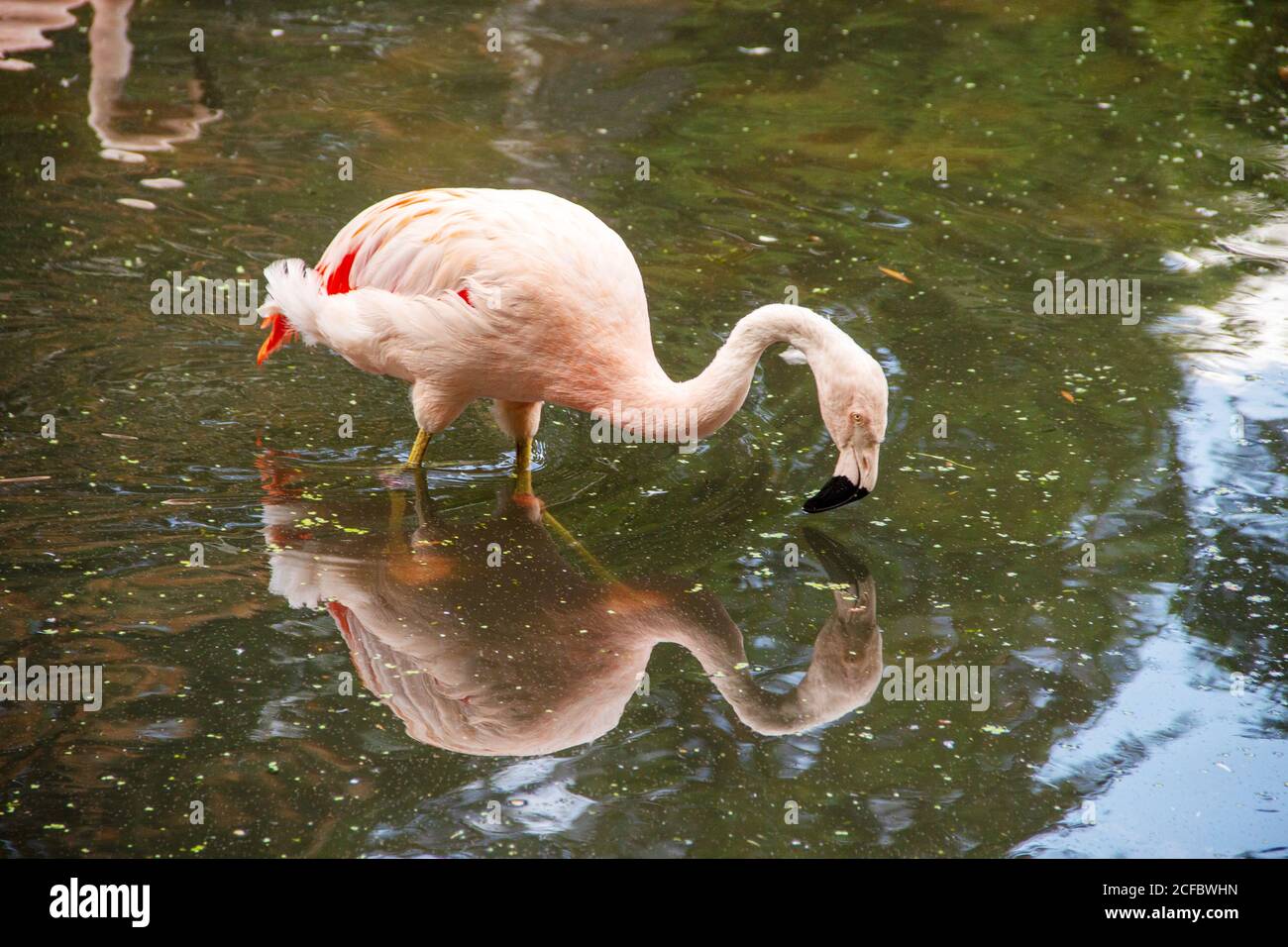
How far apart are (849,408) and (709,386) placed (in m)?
0.49

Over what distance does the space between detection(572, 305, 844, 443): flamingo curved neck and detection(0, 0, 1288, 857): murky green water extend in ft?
1.52

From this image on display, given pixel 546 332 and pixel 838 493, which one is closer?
pixel 838 493

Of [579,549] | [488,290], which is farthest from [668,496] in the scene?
[488,290]

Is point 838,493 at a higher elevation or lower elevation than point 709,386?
lower

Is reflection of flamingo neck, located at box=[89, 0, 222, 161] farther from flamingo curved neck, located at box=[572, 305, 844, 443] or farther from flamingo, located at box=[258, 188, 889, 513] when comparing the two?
flamingo curved neck, located at box=[572, 305, 844, 443]

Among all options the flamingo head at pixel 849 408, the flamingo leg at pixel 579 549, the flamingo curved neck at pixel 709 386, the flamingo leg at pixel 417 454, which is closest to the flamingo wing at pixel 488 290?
the flamingo curved neck at pixel 709 386

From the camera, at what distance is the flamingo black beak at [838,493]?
480 centimetres

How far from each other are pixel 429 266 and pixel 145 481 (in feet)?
4.37

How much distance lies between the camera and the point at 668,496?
543cm

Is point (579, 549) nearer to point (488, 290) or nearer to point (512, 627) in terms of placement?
point (512, 627)

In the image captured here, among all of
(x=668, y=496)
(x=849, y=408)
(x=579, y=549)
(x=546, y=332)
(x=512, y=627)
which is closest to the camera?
(x=512, y=627)

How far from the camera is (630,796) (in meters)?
3.85

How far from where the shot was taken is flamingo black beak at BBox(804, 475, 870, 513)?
480 cm

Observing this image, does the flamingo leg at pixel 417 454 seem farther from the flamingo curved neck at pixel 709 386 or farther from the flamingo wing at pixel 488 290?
the flamingo curved neck at pixel 709 386
